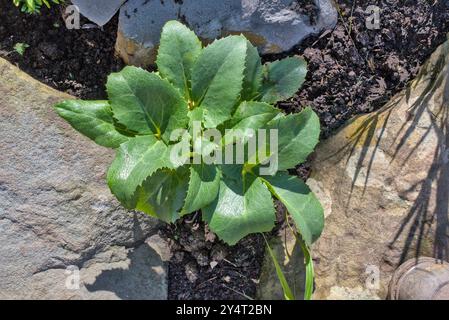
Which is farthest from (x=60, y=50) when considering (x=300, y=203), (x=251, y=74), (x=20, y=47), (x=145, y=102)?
(x=300, y=203)

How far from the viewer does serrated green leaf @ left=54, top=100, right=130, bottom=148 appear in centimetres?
192

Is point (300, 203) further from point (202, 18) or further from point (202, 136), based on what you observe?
point (202, 18)

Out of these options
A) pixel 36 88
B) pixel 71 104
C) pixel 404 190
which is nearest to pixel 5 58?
pixel 36 88

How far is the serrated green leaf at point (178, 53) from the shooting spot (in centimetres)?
192

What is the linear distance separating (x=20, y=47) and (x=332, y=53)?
1295mm

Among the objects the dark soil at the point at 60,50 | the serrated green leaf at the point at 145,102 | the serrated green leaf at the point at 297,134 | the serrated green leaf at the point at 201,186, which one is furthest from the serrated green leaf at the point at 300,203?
the dark soil at the point at 60,50

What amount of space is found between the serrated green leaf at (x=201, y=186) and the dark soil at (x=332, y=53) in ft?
1.73

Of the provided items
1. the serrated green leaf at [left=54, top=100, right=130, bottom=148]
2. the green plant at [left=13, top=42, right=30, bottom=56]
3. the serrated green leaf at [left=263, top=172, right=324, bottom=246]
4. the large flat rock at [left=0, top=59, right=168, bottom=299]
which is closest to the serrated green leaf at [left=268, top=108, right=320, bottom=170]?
the serrated green leaf at [left=263, top=172, right=324, bottom=246]

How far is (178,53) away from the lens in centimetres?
194

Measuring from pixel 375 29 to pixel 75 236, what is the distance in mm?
1541

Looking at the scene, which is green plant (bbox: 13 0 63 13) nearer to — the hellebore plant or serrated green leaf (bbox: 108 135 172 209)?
the hellebore plant

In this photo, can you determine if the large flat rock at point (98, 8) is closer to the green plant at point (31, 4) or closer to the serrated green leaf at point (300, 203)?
the green plant at point (31, 4)

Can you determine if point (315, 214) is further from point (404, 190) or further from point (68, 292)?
point (68, 292)

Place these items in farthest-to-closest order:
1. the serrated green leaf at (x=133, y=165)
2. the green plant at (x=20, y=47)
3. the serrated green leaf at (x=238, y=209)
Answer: the green plant at (x=20, y=47)
the serrated green leaf at (x=238, y=209)
the serrated green leaf at (x=133, y=165)
